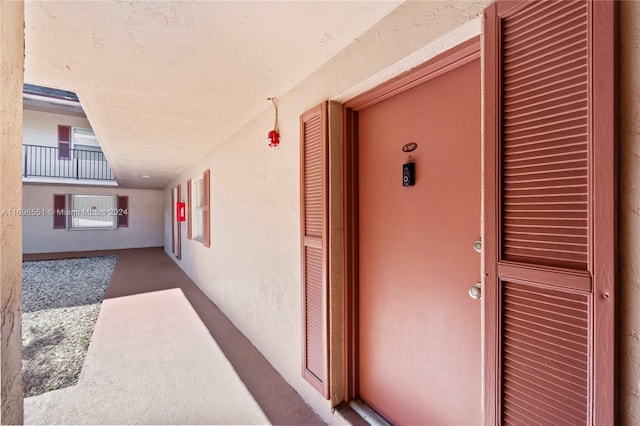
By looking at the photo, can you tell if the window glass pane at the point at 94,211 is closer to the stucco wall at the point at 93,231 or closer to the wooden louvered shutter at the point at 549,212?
the stucco wall at the point at 93,231

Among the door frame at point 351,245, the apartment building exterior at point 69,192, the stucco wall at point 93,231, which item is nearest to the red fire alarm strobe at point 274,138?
the door frame at point 351,245

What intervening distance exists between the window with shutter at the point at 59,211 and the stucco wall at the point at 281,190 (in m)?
8.21

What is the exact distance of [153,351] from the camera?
8.68ft

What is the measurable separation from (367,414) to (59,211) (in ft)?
37.4

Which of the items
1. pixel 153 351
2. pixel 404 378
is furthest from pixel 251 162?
pixel 404 378

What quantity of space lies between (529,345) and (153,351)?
118 inches

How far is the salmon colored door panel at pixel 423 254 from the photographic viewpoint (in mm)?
1189

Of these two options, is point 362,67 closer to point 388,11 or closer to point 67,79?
point 388,11

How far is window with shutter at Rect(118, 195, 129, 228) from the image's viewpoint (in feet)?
32.9

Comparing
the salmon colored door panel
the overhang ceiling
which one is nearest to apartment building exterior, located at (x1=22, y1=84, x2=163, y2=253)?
the overhang ceiling

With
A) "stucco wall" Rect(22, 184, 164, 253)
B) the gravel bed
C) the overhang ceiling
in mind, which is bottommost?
the gravel bed

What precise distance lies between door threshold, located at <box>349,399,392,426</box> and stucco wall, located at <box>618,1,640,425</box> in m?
1.17

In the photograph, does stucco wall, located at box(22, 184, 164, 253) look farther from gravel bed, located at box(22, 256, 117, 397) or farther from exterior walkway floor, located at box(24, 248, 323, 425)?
exterior walkway floor, located at box(24, 248, 323, 425)

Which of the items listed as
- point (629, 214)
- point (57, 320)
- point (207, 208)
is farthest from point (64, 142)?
point (629, 214)
